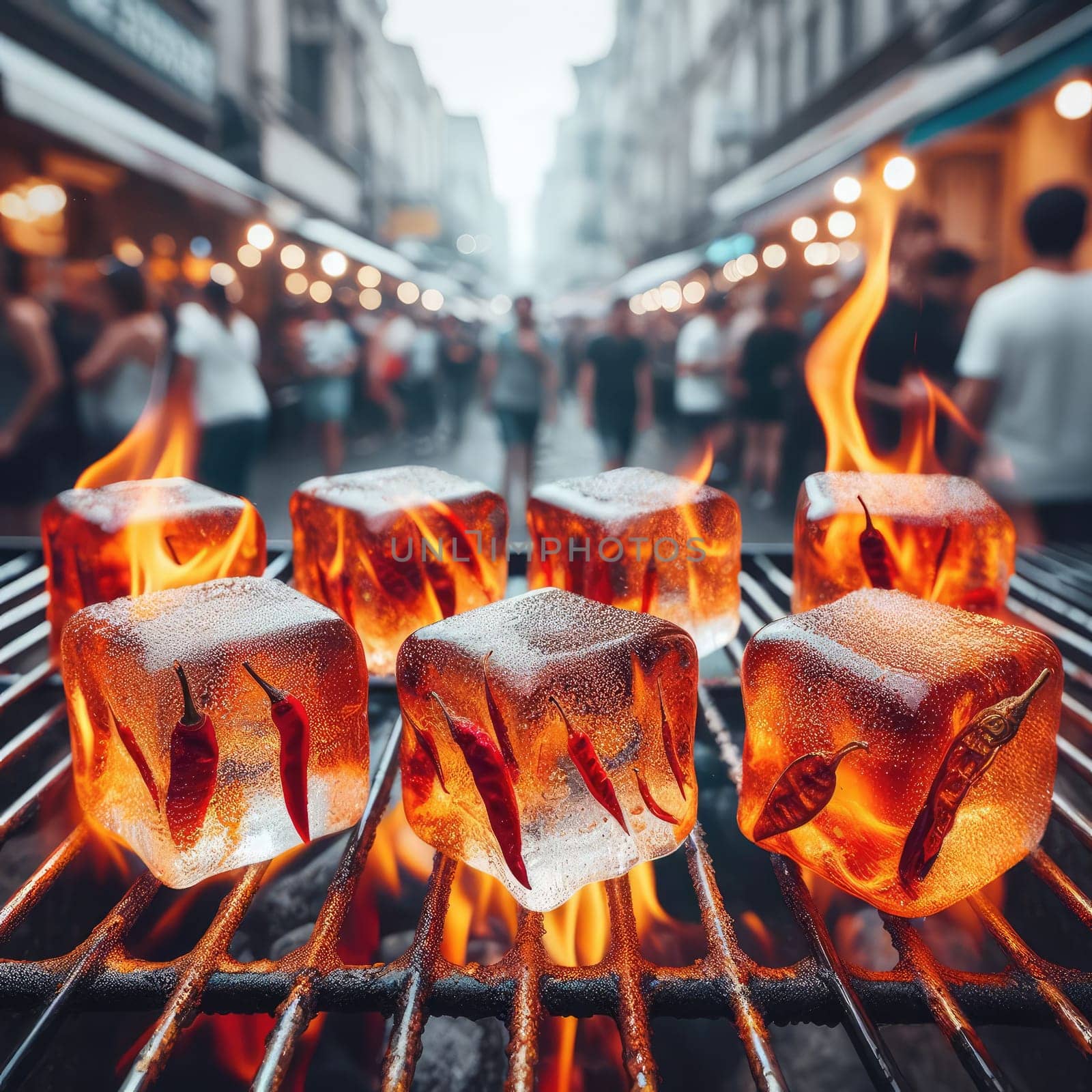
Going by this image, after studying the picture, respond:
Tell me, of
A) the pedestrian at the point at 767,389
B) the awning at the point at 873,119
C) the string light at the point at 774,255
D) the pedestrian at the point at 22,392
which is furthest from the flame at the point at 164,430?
the string light at the point at 774,255

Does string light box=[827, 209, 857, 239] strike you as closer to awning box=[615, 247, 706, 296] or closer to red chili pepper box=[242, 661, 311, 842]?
awning box=[615, 247, 706, 296]

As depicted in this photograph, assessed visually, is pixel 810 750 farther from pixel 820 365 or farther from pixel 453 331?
pixel 453 331

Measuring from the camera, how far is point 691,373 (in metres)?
6.46

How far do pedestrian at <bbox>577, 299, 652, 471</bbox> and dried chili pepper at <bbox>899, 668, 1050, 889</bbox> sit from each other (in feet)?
16.2

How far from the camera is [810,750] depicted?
42.4 inches

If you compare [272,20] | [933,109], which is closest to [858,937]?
[933,109]

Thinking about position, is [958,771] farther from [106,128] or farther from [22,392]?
[106,128]

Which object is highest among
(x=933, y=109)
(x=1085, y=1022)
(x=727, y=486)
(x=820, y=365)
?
(x=933, y=109)

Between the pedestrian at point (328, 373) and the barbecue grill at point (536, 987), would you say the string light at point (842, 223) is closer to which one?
the pedestrian at point (328, 373)

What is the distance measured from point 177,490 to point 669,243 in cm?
2651

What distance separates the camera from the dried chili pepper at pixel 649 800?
3.65 feet

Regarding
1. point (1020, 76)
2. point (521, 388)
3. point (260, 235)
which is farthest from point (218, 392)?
point (260, 235)

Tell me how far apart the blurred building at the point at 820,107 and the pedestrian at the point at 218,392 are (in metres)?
5.01

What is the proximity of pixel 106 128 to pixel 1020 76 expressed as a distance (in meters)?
6.98
